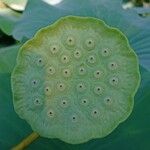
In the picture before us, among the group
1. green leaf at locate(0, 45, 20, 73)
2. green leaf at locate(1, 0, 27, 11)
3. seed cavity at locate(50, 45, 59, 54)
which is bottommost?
green leaf at locate(1, 0, 27, 11)

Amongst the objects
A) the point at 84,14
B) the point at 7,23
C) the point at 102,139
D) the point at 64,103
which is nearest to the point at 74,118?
the point at 64,103

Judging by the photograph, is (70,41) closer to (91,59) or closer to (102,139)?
(91,59)

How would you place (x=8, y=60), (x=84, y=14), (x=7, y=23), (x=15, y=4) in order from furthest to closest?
(x=15, y=4) < (x=7, y=23) < (x=84, y=14) < (x=8, y=60)

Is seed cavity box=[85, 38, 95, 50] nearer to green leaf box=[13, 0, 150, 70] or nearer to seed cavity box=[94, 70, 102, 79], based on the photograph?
seed cavity box=[94, 70, 102, 79]

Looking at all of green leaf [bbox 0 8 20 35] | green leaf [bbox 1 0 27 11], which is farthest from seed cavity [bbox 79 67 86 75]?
green leaf [bbox 1 0 27 11]

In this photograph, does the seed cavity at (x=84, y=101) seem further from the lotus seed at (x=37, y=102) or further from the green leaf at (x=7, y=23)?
the green leaf at (x=7, y=23)

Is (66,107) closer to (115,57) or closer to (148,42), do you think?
(115,57)
